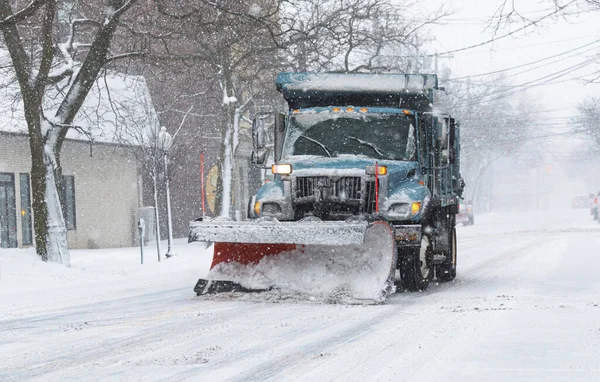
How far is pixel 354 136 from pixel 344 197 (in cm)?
116

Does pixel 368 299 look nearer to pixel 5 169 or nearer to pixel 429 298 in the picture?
pixel 429 298

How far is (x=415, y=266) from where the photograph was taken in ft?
39.5

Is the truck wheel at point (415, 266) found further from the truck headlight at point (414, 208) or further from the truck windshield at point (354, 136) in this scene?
the truck windshield at point (354, 136)

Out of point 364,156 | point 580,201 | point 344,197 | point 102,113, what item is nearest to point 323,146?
point 364,156

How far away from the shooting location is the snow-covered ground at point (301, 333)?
6.31 m

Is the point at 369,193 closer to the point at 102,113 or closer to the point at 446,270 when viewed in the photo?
the point at 446,270

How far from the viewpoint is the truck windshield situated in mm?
→ 12125

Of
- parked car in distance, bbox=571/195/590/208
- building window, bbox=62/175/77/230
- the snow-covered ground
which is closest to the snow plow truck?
the snow-covered ground

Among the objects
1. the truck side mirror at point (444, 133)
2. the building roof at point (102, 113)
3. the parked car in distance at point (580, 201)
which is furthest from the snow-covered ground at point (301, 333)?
the parked car in distance at point (580, 201)

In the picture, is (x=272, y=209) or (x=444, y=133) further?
(x=444, y=133)

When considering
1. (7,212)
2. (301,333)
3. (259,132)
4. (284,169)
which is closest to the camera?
(301,333)

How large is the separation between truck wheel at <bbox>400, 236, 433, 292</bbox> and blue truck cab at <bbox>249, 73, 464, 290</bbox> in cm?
1

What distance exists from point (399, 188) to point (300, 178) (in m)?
1.25

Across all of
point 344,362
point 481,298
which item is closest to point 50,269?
point 481,298
